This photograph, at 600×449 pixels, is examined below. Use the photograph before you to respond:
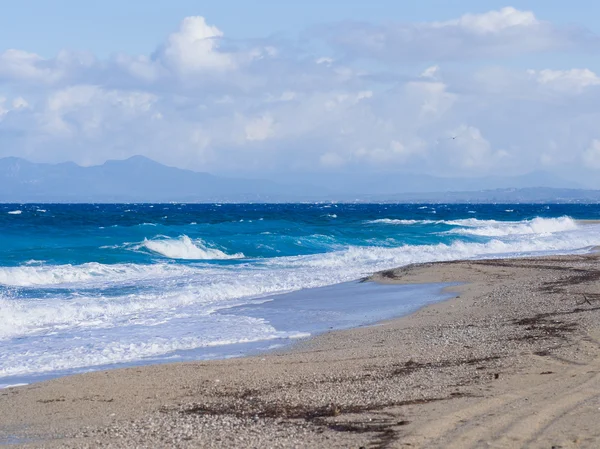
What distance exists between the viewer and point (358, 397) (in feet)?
26.6

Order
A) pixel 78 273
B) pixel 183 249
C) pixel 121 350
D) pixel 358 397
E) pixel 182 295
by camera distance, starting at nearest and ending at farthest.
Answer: pixel 358 397 → pixel 121 350 → pixel 182 295 → pixel 78 273 → pixel 183 249

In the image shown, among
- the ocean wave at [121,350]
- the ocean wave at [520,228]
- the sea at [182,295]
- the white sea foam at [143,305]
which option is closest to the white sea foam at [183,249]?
the sea at [182,295]

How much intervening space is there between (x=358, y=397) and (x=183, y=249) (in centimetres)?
3160

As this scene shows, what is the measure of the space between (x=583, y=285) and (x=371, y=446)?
47.5 ft

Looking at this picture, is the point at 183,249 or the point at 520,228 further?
the point at 520,228

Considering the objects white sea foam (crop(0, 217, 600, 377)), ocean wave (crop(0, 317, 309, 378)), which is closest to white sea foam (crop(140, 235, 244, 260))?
white sea foam (crop(0, 217, 600, 377))

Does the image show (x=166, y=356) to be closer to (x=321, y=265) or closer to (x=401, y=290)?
(x=401, y=290)

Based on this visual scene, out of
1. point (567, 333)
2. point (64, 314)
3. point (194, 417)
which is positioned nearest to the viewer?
point (194, 417)

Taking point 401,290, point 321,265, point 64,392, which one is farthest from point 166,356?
point 321,265

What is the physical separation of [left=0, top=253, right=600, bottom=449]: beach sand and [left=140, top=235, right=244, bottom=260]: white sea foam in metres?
25.5

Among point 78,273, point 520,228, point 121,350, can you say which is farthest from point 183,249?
point 520,228

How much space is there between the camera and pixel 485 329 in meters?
12.7

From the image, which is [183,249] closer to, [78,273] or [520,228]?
[78,273]

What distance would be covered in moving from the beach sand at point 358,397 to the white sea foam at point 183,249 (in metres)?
25.5
